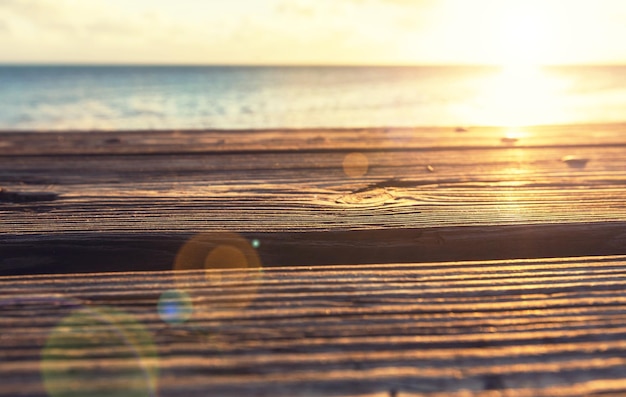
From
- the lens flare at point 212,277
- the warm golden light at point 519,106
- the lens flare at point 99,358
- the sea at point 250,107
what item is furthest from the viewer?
the sea at point 250,107

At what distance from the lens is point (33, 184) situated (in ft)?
4.80

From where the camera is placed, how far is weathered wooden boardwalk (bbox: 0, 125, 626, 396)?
25.0 inches

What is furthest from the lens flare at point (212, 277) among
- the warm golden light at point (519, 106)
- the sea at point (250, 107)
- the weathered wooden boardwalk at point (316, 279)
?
the sea at point (250, 107)

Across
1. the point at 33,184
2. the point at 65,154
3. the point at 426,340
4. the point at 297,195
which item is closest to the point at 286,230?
the point at 297,195

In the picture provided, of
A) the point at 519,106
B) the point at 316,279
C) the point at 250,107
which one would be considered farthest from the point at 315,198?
the point at 250,107

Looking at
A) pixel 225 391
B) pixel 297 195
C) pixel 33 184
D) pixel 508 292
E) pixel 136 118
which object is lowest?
pixel 225 391

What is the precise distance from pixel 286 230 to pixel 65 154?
1.19 m

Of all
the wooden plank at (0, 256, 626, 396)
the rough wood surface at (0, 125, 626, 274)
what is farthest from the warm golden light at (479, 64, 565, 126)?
the wooden plank at (0, 256, 626, 396)

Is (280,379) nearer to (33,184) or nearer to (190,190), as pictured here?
(190,190)

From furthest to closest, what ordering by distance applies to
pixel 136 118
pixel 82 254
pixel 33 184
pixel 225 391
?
pixel 136 118, pixel 33 184, pixel 82 254, pixel 225 391

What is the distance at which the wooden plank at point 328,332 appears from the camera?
620 millimetres

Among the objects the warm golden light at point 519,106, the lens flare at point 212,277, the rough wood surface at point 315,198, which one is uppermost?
the warm golden light at point 519,106

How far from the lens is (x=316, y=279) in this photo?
33.1 inches

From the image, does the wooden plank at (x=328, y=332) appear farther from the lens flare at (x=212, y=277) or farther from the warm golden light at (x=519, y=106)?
the warm golden light at (x=519, y=106)
